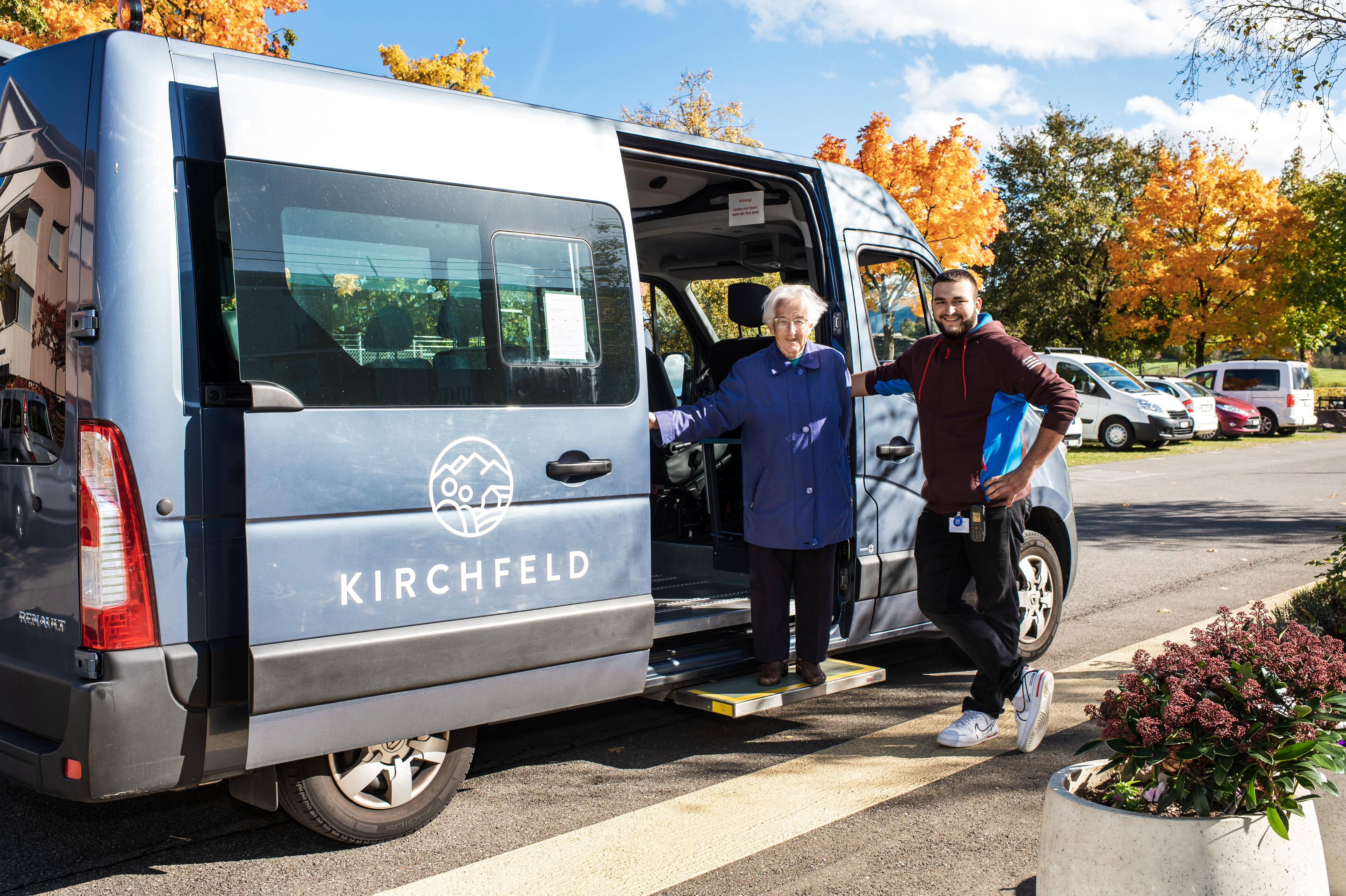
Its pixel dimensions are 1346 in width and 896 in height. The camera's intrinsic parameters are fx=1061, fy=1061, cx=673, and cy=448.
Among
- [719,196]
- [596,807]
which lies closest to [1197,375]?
[719,196]

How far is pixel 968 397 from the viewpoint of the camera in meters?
4.42

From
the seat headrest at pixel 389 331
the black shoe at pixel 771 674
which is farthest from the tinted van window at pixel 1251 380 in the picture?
the seat headrest at pixel 389 331

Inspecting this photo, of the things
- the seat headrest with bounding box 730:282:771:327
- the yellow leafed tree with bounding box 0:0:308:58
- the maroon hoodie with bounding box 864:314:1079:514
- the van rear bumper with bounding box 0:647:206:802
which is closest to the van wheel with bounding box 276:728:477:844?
the van rear bumper with bounding box 0:647:206:802

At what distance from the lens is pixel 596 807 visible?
12.8 ft

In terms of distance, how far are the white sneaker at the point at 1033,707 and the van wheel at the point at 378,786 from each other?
2.25 m

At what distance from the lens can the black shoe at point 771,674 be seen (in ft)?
14.7

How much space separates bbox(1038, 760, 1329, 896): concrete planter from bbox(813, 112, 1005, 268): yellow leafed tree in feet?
56.8

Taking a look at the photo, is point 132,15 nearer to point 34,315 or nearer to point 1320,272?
point 34,315

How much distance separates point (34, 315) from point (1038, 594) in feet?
15.8

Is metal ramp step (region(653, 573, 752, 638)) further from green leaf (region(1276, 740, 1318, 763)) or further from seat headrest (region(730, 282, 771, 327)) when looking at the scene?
green leaf (region(1276, 740, 1318, 763))

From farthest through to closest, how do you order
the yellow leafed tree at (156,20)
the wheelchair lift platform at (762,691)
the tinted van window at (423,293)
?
the yellow leafed tree at (156,20) → the wheelchair lift platform at (762,691) → the tinted van window at (423,293)

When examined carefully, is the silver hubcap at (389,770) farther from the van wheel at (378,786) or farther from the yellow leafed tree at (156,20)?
the yellow leafed tree at (156,20)

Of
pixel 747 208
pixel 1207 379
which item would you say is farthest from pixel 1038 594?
pixel 1207 379

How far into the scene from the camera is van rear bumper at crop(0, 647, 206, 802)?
110 inches
